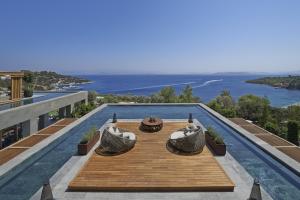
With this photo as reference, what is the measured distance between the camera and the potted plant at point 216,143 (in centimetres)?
1010

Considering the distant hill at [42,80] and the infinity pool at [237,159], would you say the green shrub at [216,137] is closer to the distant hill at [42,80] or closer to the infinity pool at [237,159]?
the infinity pool at [237,159]

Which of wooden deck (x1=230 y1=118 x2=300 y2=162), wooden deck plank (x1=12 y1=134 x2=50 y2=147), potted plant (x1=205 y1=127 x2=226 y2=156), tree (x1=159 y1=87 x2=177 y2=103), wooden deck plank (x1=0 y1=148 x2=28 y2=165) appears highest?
tree (x1=159 y1=87 x2=177 y2=103)

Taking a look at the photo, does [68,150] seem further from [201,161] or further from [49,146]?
[201,161]

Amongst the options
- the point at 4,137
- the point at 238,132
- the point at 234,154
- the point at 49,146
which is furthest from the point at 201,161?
the point at 4,137

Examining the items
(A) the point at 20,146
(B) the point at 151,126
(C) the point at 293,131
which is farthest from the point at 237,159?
(A) the point at 20,146

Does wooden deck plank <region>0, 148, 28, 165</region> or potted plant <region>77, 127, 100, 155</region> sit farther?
potted plant <region>77, 127, 100, 155</region>

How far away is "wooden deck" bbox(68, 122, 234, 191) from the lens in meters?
7.64

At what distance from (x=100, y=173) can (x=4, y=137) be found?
12.6 meters

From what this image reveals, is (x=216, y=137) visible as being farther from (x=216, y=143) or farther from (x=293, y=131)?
(x=293, y=131)

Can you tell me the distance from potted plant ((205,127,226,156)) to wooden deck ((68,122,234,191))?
1.09 feet

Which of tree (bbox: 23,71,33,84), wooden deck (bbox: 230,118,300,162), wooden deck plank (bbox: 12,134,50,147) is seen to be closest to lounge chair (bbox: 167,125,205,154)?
wooden deck (bbox: 230,118,300,162)

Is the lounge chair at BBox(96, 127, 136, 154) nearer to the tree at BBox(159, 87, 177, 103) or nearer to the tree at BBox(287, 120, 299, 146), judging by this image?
the tree at BBox(287, 120, 299, 146)

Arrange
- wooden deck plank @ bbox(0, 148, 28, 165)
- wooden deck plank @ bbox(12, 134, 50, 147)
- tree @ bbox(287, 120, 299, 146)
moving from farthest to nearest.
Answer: tree @ bbox(287, 120, 299, 146), wooden deck plank @ bbox(12, 134, 50, 147), wooden deck plank @ bbox(0, 148, 28, 165)

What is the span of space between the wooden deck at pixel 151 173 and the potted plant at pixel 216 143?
332 millimetres
